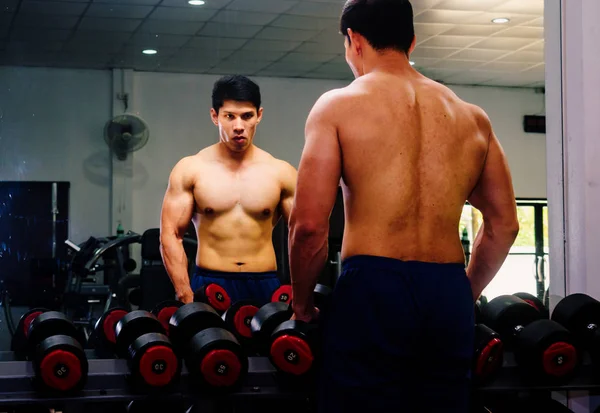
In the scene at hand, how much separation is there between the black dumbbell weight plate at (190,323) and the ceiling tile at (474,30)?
2.72 m

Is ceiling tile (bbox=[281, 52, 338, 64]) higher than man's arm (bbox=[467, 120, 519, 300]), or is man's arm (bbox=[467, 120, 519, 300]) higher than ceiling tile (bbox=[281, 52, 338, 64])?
ceiling tile (bbox=[281, 52, 338, 64])

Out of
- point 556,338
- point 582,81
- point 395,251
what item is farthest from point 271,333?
point 582,81

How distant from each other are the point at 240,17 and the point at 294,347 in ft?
8.63

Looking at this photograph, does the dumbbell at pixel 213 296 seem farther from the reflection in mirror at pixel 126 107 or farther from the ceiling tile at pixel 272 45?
the ceiling tile at pixel 272 45

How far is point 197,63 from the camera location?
14.1ft

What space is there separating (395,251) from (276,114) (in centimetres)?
260

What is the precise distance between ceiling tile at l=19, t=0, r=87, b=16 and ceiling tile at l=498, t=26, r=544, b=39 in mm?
2473

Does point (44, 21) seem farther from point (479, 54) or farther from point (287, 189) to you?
point (479, 54)

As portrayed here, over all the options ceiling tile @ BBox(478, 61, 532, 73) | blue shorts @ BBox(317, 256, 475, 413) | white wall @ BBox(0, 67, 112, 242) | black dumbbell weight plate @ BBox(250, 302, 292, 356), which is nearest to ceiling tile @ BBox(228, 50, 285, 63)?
white wall @ BBox(0, 67, 112, 242)

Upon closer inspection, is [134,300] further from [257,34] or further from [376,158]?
[376,158]

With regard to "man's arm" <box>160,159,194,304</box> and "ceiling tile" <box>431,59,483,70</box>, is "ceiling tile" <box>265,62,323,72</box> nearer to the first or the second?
"ceiling tile" <box>431,59,483,70</box>

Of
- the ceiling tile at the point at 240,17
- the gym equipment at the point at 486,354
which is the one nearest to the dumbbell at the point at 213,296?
the gym equipment at the point at 486,354

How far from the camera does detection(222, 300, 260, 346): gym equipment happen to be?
270 cm

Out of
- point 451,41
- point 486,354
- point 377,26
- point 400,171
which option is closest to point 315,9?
point 451,41
